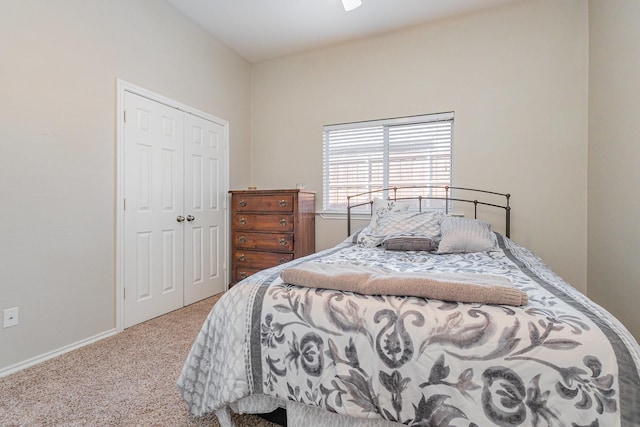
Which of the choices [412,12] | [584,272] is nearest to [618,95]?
[584,272]

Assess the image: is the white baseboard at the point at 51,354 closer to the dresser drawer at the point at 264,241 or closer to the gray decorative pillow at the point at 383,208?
the dresser drawer at the point at 264,241

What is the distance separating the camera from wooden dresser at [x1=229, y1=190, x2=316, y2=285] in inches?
129

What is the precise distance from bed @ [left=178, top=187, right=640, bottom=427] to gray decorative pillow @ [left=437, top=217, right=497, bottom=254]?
0.72 metres

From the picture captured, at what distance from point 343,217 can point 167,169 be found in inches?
75.4

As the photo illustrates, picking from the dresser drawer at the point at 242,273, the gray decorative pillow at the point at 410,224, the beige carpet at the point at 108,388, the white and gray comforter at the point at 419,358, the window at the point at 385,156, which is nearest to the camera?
the white and gray comforter at the point at 419,358

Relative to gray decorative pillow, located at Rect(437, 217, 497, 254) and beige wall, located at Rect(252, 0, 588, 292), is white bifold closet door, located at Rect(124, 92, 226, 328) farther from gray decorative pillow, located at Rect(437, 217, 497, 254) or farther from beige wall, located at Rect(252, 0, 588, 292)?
gray decorative pillow, located at Rect(437, 217, 497, 254)

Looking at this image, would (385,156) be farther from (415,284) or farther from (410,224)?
(415,284)

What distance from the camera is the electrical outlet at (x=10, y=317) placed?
184 centimetres

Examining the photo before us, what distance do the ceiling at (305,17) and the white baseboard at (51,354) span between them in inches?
117

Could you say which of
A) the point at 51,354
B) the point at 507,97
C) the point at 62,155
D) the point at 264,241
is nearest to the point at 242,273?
the point at 264,241

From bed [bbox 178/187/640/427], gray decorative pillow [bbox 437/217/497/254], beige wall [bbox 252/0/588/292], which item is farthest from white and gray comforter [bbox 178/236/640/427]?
beige wall [bbox 252/0/588/292]

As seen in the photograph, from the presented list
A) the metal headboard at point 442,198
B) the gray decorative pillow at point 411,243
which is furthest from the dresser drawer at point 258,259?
the gray decorative pillow at point 411,243

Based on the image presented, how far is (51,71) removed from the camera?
2051 millimetres

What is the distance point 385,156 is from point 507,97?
127 centimetres
